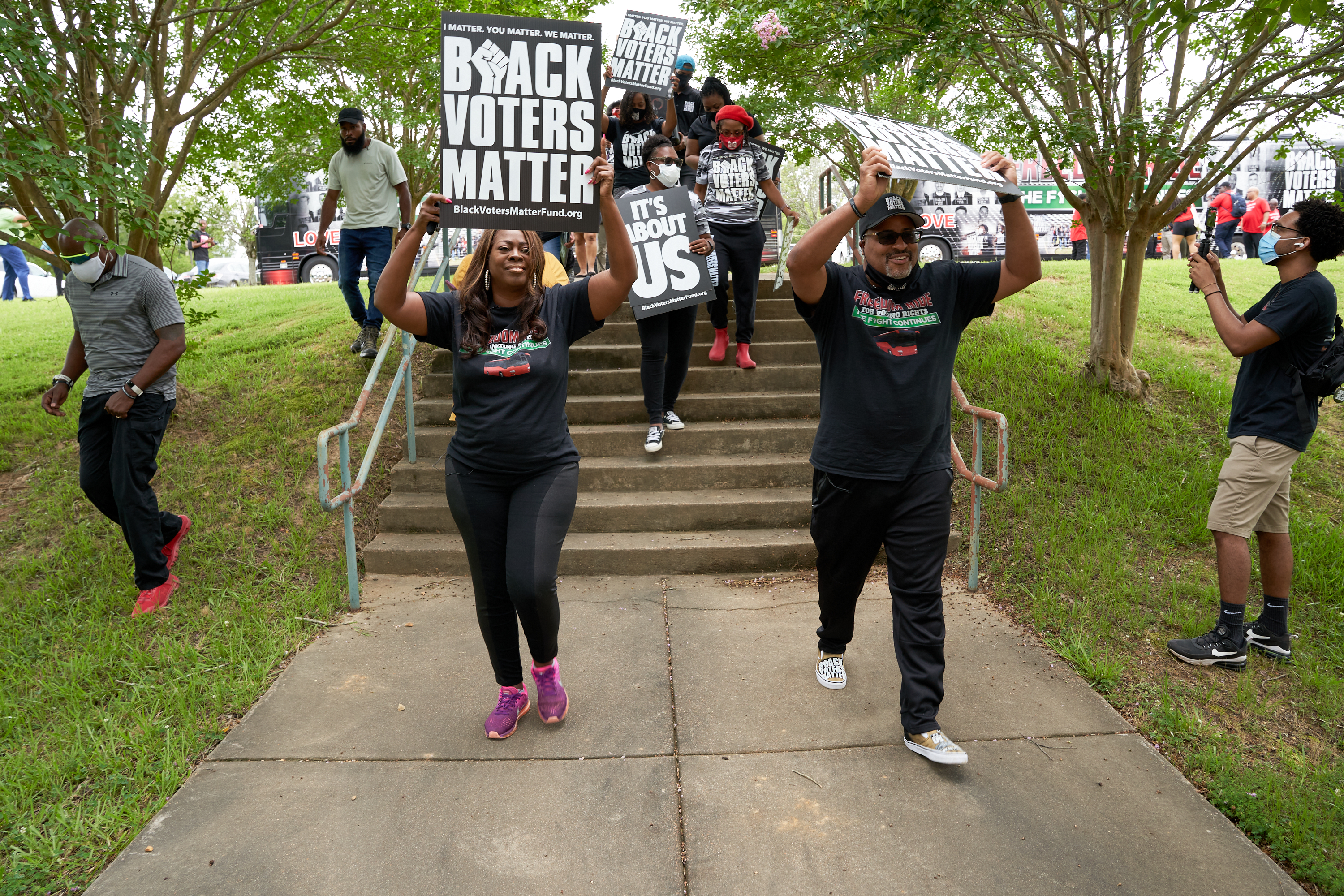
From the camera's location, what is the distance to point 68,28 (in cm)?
603

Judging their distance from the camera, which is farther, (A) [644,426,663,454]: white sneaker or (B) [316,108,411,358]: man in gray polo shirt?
(B) [316,108,411,358]: man in gray polo shirt

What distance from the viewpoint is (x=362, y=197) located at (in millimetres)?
7023

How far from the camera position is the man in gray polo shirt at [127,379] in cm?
446

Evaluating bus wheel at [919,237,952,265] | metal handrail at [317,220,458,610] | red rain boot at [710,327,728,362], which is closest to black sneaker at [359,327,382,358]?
metal handrail at [317,220,458,610]

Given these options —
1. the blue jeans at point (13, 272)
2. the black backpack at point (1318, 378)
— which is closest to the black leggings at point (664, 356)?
the black backpack at point (1318, 378)

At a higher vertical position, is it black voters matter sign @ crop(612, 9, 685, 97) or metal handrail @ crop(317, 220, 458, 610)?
black voters matter sign @ crop(612, 9, 685, 97)

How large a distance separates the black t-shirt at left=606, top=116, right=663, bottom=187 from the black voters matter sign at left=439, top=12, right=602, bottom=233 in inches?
163

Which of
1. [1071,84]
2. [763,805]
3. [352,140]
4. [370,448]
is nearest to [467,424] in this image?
[763,805]

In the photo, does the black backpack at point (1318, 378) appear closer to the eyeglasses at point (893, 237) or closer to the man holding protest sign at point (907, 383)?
the man holding protest sign at point (907, 383)

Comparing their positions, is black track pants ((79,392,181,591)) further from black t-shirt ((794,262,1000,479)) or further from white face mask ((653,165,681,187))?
white face mask ((653,165,681,187))

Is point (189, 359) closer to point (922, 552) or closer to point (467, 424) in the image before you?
point (467, 424)

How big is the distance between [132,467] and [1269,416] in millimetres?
5494

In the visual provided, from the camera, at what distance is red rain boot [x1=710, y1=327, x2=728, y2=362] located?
6.86 meters

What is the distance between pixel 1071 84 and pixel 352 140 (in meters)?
5.67
